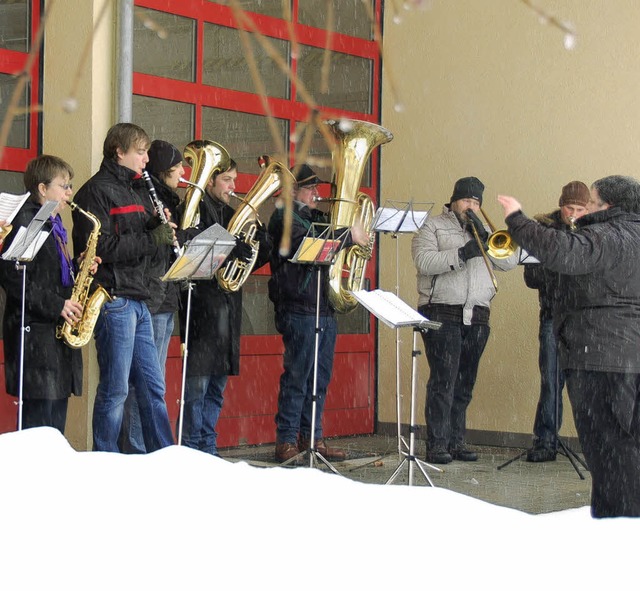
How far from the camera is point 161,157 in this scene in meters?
6.00

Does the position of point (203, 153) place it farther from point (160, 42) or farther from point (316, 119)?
point (316, 119)

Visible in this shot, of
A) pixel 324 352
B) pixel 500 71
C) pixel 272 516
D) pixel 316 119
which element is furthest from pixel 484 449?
pixel 316 119

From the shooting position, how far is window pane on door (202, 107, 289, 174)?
760 cm

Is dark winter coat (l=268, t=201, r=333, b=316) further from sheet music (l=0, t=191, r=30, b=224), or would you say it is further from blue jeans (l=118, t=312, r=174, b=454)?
sheet music (l=0, t=191, r=30, b=224)

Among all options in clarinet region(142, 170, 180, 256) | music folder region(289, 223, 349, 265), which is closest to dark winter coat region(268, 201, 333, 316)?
music folder region(289, 223, 349, 265)

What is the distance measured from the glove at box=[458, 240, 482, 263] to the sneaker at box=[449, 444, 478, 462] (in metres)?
1.38

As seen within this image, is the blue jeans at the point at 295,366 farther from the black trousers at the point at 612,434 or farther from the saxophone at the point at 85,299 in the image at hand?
the black trousers at the point at 612,434

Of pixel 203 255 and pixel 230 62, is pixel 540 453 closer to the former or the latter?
pixel 203 255

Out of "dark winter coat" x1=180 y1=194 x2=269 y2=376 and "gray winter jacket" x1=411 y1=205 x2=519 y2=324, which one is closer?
"dark winter coat" x1=180 y1=194 x2=269 y2=376

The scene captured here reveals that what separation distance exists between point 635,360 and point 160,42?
13.3 ft

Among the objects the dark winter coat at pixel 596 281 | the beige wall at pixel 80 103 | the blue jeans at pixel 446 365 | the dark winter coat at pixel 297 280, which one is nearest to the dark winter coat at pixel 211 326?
the dark winter coat at pixel 297 280

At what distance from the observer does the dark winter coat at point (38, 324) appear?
5.23 m

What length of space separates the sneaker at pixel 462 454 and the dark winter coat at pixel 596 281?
3.05m

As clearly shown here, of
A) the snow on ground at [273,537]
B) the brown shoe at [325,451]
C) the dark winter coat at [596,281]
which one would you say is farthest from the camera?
the brown shoe at [325,451]
